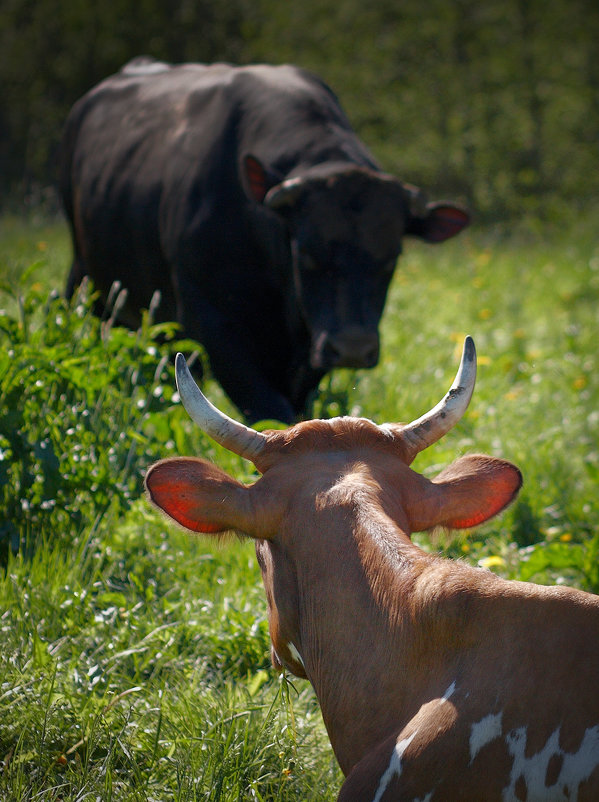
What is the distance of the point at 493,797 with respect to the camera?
5.78ft

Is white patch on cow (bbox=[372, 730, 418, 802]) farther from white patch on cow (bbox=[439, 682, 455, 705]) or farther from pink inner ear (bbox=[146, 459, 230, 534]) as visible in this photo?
pink inner ear (bbox=[146, 459, 230, 534])

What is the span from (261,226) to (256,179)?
0.26 m

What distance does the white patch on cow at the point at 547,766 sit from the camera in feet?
5.66

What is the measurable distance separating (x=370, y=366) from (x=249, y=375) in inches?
28.9

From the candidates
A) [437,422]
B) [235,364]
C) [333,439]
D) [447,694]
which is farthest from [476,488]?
[235,364]

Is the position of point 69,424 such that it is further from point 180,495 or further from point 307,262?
point 180,495

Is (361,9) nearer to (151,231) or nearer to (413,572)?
(151,231)

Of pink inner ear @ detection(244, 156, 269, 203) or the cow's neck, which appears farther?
pink inner ear @ detection(244, 156, 269, 203)

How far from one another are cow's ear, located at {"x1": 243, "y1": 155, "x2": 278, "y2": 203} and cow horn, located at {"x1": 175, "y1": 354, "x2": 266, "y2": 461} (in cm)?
307

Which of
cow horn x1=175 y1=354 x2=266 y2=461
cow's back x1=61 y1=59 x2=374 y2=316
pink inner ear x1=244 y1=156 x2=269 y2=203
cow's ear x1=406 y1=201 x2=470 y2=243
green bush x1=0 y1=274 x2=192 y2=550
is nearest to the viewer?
cow horn x1=175 y1=354 x2=266 y2=461

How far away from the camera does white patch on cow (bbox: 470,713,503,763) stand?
5.78 ft

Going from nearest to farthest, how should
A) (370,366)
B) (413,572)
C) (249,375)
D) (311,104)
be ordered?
(413,572) < (370,366) < (249,375) < (311,104)

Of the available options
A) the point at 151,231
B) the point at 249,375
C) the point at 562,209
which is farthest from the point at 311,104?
the point at 562,209

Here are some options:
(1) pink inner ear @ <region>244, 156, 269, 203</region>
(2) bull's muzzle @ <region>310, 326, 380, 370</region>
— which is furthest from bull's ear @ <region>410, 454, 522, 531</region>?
(1) pink inner ear @ <region>244, 156, 269, 203</region>
